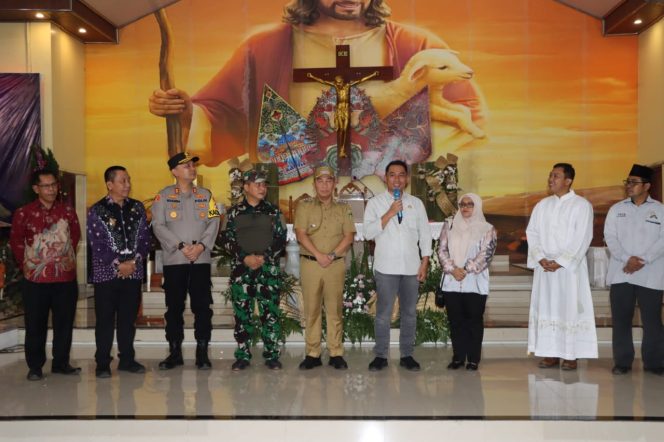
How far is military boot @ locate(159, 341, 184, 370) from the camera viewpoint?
15.7 feet

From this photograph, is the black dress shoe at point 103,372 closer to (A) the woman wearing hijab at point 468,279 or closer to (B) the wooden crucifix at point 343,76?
(A) the woman wearing hijab at point 468,279

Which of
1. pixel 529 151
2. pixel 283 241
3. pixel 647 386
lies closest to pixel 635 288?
pixel 647 386

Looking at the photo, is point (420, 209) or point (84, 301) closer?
point (420, 209)

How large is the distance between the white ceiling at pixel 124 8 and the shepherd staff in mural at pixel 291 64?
1.33 m

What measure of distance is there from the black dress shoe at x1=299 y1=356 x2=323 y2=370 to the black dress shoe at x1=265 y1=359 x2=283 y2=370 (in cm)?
16

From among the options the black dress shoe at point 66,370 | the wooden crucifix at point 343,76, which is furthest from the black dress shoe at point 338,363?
the wooden crucifix at point 343,76

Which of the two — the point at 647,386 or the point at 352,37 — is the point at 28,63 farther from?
the point at 647,386

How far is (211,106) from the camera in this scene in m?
10.2

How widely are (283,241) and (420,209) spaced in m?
1.02

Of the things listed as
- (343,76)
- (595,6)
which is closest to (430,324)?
(343,76)

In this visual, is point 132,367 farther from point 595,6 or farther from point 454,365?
point 595,6

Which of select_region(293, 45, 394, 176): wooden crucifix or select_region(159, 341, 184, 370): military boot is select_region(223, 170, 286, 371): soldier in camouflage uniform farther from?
select_region(293, 45, 394, 176): wooden crucifix

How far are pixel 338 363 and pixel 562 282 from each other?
169 cm

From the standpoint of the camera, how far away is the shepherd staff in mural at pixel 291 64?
10102mm
